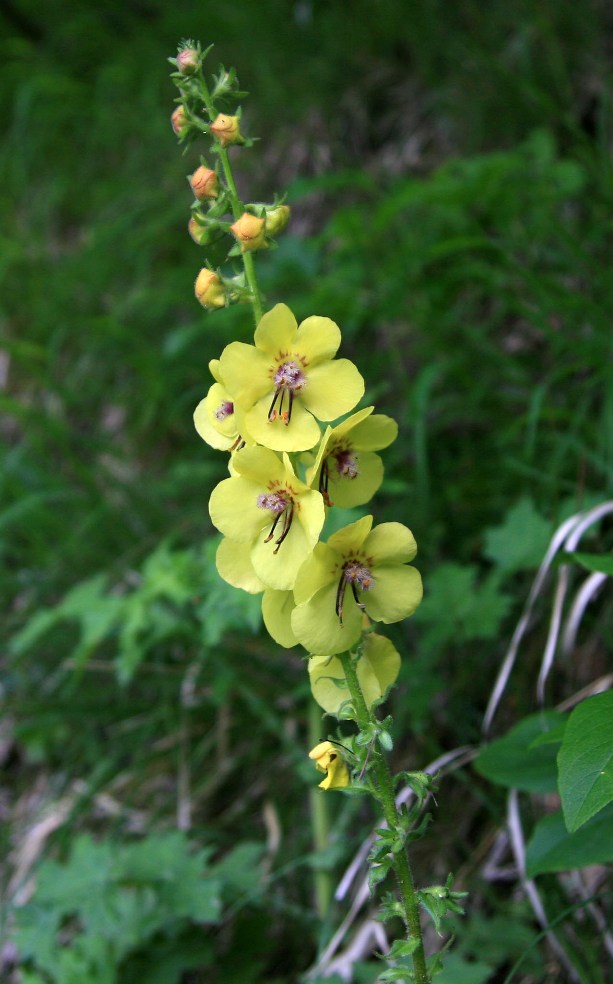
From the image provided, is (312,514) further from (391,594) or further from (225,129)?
(225,129)

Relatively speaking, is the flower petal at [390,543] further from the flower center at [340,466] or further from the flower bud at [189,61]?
the flower bud at [189,61]

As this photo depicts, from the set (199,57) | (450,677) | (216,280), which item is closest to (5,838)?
(450,677)

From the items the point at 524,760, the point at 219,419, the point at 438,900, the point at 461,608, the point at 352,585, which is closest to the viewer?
the point at 438,900

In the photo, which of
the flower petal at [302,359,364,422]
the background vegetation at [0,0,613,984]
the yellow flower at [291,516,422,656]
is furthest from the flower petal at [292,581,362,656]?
the background vegetation at [0,0,613,984]

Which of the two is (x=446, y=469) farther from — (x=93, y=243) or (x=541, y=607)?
(x=93, y=243)

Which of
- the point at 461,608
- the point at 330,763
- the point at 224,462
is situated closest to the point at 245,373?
the point at 330,763

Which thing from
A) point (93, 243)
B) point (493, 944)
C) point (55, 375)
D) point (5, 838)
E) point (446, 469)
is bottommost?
point (493, 944)

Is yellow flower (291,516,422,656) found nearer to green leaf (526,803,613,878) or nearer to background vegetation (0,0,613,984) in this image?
green leaf (526,803,613,878)
